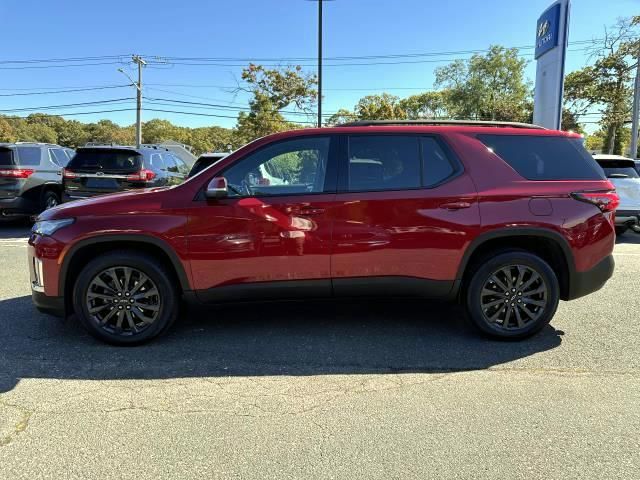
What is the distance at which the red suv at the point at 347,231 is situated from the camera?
4012 millimetres

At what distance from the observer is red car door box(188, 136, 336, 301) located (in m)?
4.01

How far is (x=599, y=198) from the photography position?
166 inches

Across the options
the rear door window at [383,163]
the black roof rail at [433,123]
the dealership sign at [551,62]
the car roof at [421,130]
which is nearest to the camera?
the rear door window at [383,163]

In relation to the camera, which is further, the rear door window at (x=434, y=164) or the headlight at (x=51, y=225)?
the rear door window at (x=434, y=164)

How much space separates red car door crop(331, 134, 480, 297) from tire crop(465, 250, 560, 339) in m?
0.27

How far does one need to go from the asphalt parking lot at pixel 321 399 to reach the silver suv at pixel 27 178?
6.83 m

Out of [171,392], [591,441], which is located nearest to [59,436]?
[171,392]

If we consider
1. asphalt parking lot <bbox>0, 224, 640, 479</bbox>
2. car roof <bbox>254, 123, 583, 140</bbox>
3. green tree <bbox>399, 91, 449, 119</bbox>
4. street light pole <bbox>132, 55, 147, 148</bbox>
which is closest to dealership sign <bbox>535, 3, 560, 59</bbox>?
car roof <bbox>254, 123, 583, 140</bbox>

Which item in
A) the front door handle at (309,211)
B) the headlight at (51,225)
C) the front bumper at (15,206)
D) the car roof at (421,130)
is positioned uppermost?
the car roof at (421,130)

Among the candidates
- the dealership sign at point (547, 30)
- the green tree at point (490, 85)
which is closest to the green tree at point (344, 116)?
the green tree at point (490, 85)

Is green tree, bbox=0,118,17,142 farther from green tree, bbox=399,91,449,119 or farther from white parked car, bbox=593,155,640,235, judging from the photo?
white parked car, bbox=593,155,640,235

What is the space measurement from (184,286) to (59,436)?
149cm

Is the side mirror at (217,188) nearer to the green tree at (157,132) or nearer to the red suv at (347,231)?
the red suv at (347,231)

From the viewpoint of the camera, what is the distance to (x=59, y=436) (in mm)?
2863
